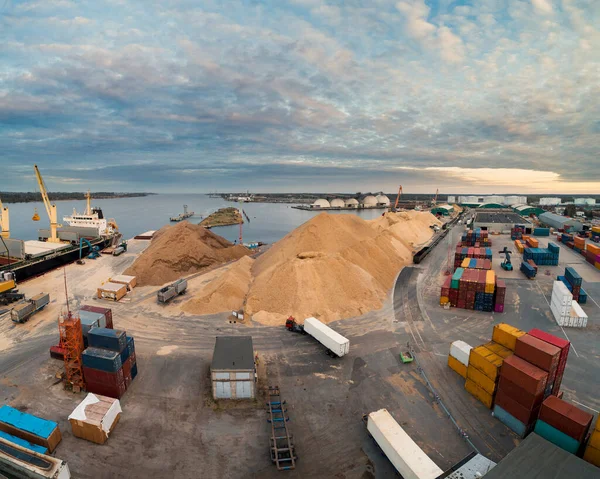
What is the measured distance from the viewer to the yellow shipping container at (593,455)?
12383 mm

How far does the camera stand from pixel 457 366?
19719 mm

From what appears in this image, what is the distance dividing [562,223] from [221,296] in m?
100

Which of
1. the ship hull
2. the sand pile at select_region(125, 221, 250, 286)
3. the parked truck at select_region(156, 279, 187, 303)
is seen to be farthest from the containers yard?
the ship hull

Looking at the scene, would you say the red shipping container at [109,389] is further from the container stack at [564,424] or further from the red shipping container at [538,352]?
the red shipping container at [538,352]

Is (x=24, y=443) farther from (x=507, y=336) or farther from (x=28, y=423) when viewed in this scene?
(x=507, y=336)

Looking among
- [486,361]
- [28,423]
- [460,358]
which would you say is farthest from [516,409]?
[28,423]

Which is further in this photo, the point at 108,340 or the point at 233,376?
the point at 108,340

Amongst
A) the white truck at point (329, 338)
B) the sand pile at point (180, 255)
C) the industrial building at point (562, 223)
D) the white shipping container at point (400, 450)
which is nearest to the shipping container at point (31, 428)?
the white shipping container at point (400, 450)

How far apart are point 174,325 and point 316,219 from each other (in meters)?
23.9

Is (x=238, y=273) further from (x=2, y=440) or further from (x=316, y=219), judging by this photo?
(x=2, y=440)

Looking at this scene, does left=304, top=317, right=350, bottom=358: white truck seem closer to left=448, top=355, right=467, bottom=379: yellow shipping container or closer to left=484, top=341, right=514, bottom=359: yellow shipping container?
left=448, top=355, right=467, bottom=379: yellow shipping container

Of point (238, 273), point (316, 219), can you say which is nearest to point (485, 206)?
point (316, 219)

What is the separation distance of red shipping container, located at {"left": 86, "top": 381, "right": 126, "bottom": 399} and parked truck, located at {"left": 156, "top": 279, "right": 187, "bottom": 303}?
12.9m

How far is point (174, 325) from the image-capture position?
2641 cm
